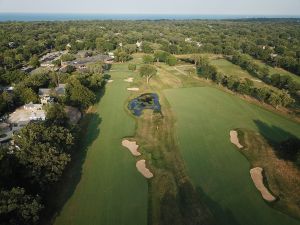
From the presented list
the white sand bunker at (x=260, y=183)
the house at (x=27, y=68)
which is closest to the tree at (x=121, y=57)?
the house at (x=27, y=68)

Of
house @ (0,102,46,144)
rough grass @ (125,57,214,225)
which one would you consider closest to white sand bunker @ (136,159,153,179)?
rough grass @ (125,57,214,225)

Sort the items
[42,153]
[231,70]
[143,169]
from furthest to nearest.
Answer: [231,70] → [143,169] → [42,153]

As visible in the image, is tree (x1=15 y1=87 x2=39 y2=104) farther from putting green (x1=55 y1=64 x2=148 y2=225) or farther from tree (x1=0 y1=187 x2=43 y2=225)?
tree (x1=0 y1=187 x2=43 y2=225)

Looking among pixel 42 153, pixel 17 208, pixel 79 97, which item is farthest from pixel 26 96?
pixel 17 208

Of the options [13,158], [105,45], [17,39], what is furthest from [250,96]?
[17,39]

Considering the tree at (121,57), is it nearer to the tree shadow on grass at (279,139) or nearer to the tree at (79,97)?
the tree at (79,97)

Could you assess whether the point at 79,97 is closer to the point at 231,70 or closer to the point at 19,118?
the point at 19,118

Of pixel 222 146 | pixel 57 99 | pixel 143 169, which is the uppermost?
pixel 57 99
